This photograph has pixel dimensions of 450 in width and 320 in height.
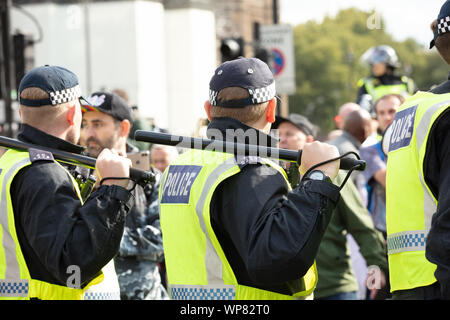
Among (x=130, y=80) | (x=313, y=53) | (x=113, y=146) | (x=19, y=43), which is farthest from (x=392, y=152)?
(x=313, y=53)

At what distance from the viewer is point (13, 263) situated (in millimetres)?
4078

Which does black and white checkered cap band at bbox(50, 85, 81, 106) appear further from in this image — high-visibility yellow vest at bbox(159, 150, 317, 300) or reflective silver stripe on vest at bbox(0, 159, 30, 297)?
high-visibility yellow vest at bbox(159, 150, 317, 300)

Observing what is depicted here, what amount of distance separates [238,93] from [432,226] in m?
Answer: 1.12

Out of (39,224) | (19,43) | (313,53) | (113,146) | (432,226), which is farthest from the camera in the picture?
(313,53)

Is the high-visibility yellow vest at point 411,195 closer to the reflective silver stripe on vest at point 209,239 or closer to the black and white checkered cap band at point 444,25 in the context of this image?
the black and white checkered cap band at point 444,25

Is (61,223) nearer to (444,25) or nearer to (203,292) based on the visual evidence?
(203,292)

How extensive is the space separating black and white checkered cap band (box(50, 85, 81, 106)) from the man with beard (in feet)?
6.56

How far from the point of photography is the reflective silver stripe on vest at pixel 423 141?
3705 millimetres

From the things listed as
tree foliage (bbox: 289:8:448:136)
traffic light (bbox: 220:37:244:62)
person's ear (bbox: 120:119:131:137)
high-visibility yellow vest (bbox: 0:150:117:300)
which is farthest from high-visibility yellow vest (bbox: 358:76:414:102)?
tree foliage (bbox: 289:8:448:136)

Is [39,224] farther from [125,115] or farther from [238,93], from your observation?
[125,115]

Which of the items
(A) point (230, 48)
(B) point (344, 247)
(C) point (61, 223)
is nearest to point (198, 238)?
(C) point (61, 223)

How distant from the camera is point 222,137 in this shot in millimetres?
4051

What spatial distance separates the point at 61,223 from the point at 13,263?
1.26ft

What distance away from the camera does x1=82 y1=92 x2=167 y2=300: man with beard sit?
21.0 feet
